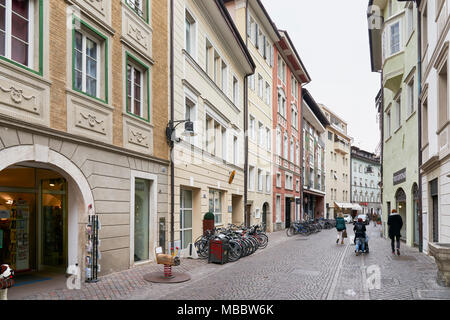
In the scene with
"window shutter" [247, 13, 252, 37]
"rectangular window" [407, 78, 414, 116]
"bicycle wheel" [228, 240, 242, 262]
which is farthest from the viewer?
"window shutter" [247, 13, 252, 37]

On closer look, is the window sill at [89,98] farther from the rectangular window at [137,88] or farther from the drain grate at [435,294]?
the drain grate at [435,294]

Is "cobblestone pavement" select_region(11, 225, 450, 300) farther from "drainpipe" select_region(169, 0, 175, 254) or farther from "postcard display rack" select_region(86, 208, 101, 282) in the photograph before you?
"drainpipe" select_region(169, 0, 175, 254)

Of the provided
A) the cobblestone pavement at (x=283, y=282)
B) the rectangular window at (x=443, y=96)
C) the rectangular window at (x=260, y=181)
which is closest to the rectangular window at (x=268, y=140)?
the rectangular window at (x=260, y=181)

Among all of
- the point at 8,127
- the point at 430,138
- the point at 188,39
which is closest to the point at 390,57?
the point at 430,138

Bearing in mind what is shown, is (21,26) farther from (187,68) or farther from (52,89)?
(187,68)

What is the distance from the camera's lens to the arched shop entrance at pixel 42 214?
9273 mm

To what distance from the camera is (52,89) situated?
8.36 metres

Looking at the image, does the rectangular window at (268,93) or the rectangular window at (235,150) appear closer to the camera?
the rectangular window at (235,150)

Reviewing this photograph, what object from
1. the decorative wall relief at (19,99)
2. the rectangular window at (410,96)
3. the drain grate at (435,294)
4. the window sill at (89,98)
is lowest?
the drain grate at (435,294)

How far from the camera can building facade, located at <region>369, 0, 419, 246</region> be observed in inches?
677

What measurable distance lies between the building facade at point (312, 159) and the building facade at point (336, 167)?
2402 millimetres

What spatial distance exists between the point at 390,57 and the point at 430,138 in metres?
7.29

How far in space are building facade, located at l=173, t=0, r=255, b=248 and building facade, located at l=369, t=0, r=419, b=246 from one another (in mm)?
7461

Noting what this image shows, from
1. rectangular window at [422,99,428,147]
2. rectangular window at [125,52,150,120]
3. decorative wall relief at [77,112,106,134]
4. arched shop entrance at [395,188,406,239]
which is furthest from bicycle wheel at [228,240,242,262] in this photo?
arched shop entrance at [395,188,406,239]
